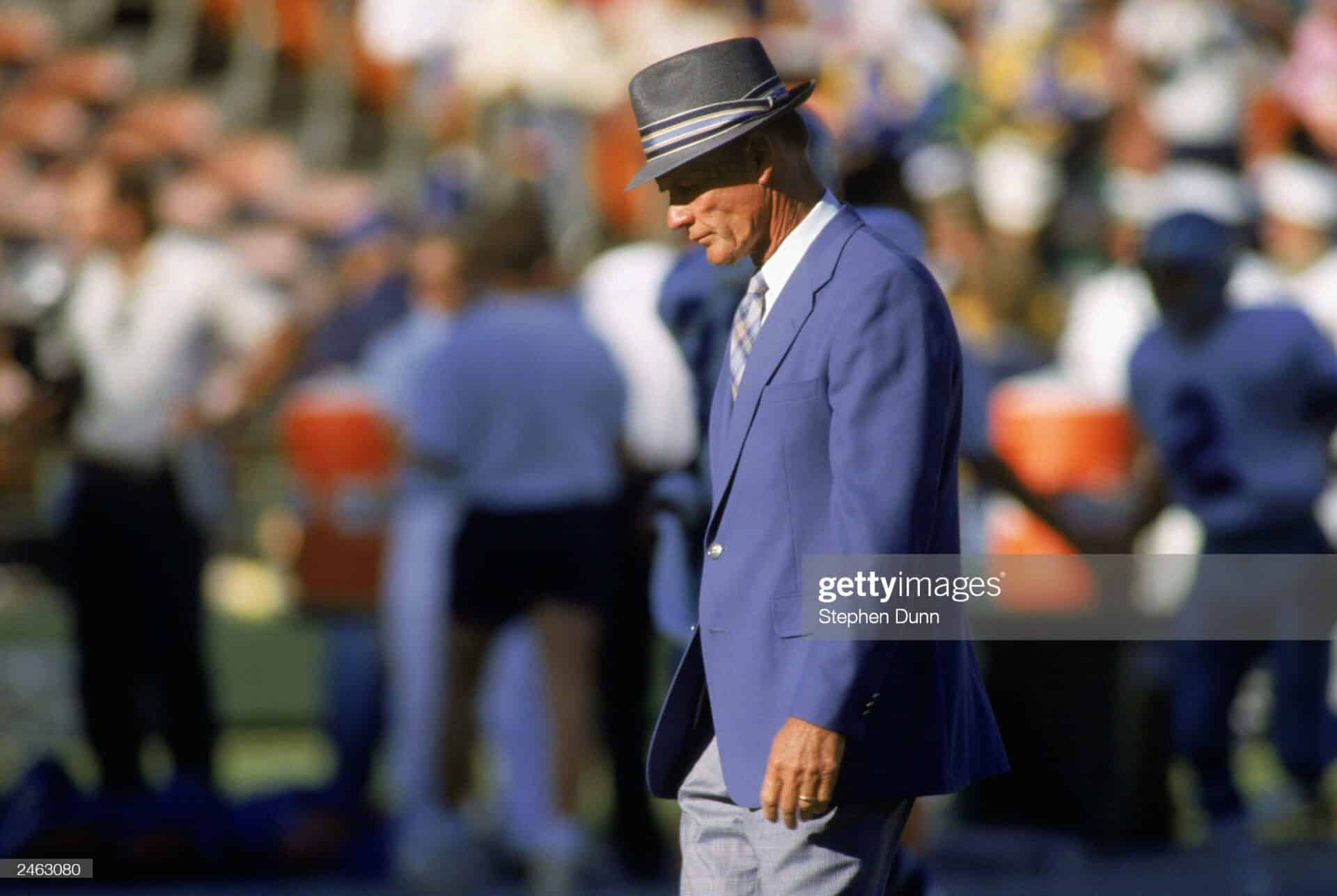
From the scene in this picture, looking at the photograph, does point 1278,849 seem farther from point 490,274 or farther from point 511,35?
point 511,35

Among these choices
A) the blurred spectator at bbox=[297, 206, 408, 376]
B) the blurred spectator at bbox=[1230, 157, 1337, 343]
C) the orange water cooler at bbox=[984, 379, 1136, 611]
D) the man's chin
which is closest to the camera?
the man's chin

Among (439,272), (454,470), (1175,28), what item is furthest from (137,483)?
(1175,28)

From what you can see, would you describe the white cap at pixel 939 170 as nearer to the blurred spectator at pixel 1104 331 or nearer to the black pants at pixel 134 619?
the blurred spectator at pixel 1104 331

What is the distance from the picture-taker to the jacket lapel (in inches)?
123

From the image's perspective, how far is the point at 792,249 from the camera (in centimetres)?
323

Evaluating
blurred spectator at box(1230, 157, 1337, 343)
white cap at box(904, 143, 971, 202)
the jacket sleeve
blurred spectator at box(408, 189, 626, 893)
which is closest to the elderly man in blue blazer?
the jacket sleeve

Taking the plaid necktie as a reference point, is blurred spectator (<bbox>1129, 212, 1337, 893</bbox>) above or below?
below

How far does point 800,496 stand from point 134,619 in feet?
14.0

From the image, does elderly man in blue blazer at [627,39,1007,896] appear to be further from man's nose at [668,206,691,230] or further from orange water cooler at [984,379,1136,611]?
orange water cooler at [984,379,1136,611]

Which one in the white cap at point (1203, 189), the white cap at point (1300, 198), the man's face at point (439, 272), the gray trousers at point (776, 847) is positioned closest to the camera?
the gray trousers at point (776, 847)

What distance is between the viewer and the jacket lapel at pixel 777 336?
123 inches

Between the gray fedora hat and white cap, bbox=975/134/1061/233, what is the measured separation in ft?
26.4

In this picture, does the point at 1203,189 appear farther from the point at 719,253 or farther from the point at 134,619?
the point at 719,253

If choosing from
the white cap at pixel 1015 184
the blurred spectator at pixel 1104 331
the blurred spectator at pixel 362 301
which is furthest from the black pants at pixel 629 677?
the white cap at pixel 1015 184
